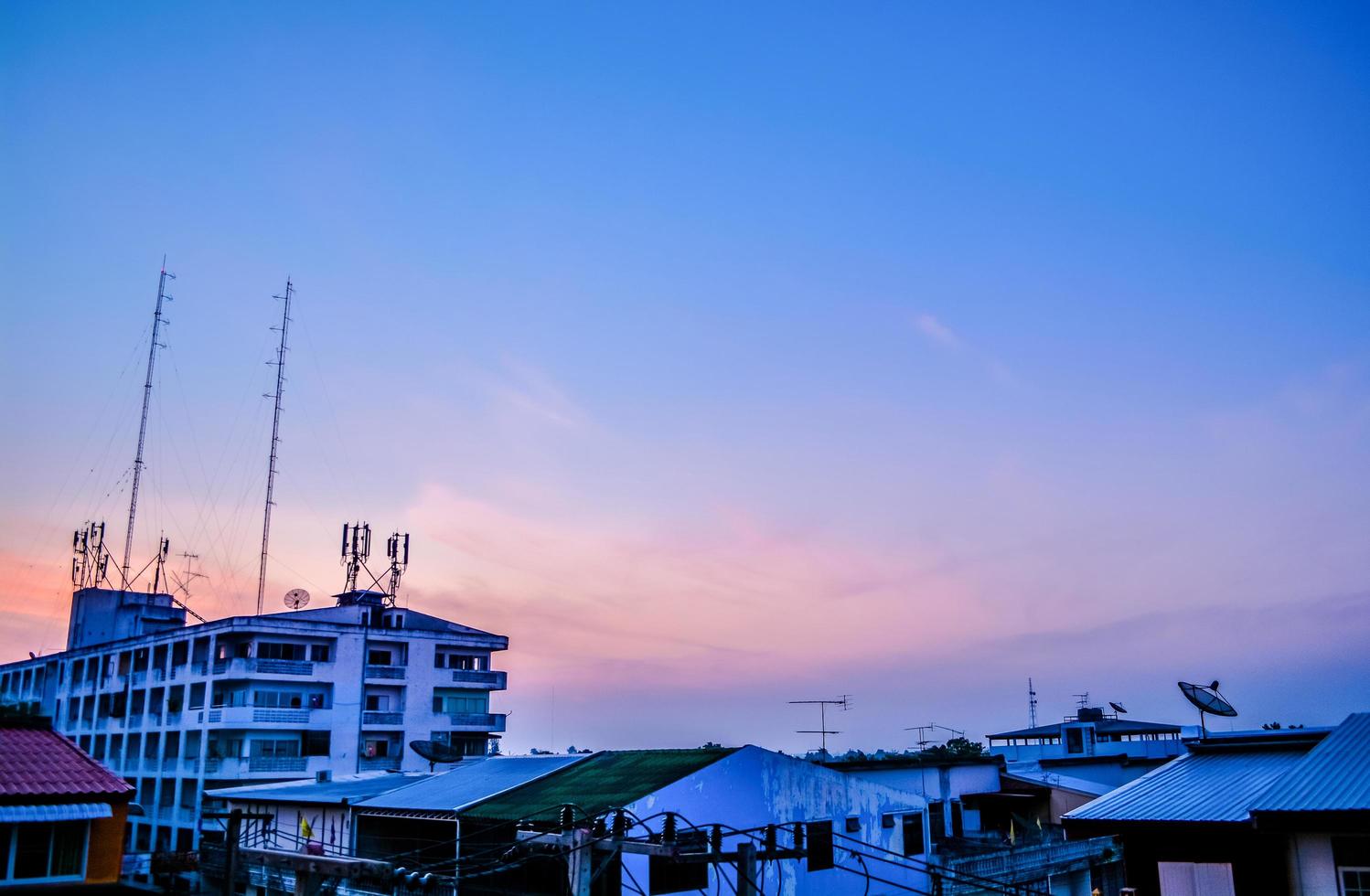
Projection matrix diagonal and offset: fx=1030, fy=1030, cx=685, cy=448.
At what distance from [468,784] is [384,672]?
38.0 meters

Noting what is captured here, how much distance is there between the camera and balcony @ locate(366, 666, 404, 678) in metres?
73.1

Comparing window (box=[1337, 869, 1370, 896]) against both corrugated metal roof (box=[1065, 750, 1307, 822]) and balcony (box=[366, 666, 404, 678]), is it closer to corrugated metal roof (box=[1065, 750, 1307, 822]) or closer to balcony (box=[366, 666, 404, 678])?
corrugated metal roof (box=[1065, 750, 1307, 822])

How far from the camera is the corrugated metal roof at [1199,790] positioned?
23.9m

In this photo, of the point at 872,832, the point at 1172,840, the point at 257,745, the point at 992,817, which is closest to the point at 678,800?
the point at 872,832

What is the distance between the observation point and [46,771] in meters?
22.7

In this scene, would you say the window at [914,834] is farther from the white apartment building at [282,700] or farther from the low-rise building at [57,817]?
the white apartment building at [282,700]

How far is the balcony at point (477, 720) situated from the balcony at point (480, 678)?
2044mm

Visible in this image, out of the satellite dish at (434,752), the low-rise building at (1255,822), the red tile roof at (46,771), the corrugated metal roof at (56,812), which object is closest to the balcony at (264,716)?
the satellite dish at (434,752)

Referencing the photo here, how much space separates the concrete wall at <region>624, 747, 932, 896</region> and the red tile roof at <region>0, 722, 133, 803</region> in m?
13.7

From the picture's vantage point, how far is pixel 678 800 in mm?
31250

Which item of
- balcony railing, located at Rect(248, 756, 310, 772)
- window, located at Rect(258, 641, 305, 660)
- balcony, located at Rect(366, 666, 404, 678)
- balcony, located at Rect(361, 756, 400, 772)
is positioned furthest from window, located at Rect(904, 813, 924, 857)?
window, located at Rect(258, 641, 305, 660)

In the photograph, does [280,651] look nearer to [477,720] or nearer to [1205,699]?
[477,720]

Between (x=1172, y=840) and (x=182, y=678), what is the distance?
226 ft

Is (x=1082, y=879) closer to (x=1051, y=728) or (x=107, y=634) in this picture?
(x=1051, y=728)
